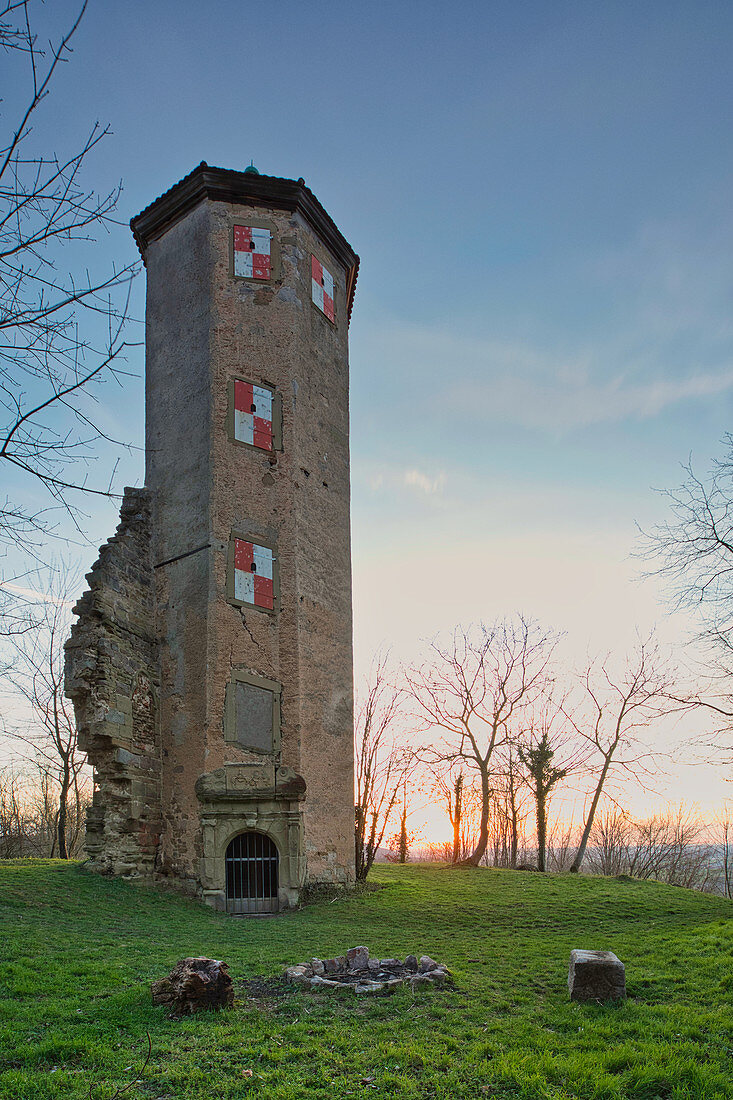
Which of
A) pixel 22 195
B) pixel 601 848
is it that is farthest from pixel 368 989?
pixel 601 848

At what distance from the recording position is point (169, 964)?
770 centimetres

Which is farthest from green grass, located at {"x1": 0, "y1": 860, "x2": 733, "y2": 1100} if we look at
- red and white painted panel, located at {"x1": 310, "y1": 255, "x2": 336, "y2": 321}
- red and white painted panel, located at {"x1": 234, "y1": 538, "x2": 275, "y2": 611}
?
red and white painted panel, located at {"x1": 310, "y1": 255, "x2": 336, "y2": 321}

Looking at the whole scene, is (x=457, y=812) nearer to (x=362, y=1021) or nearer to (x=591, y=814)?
(x=591, y=814)

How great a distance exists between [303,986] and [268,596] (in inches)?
370

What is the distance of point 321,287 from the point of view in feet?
62.5

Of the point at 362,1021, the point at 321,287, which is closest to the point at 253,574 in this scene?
the point at 321,287

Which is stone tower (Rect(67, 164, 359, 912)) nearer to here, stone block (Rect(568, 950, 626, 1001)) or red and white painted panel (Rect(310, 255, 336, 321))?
red and white painted panel (Rect(310, 255, 336, 321))

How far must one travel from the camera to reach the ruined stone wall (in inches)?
554

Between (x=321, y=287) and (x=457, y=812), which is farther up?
(x=321, y=287)

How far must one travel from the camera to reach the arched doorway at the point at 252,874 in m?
14.2

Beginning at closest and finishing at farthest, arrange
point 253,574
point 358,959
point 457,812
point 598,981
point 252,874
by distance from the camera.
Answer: point 598,981
point 358,959
point 252,874
point 253,574
point 457,812

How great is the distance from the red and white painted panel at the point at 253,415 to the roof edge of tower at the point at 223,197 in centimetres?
471

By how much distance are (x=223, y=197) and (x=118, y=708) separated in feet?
38.0

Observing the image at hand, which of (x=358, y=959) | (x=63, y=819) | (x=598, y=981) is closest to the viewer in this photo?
(x=598, y=981)
